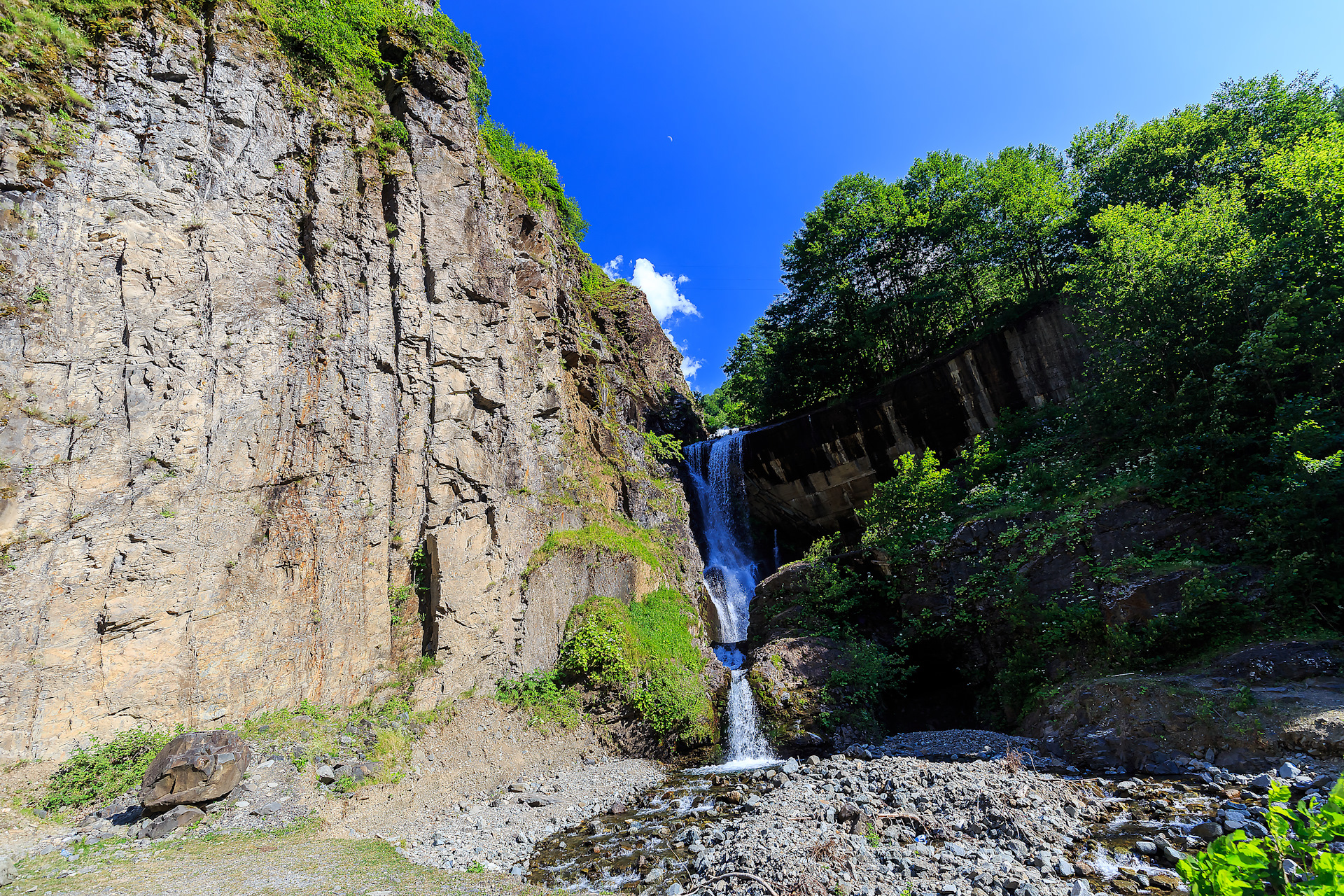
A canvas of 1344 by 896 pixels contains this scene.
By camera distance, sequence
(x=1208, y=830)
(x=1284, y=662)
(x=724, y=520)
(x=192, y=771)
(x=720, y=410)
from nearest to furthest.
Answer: (x=1208, y=830) → (x=192, y=771) → (x=1284, y=662) → (x=724, y=520) → (x=720, y=410)

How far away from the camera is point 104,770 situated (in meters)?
8.54

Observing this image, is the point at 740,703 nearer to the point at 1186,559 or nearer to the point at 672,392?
the point at 1186,559

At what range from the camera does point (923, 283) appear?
1030 inches

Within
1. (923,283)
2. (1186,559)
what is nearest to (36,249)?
(1186,559)

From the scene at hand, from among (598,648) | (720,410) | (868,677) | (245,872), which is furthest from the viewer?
(720,410)

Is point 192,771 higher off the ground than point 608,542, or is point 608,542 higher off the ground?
point 608,542

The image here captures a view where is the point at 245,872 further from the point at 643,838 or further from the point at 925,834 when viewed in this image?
the point at 925,834

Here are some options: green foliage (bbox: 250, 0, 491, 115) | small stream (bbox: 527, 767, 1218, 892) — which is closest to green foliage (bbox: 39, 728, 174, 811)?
small stream (bbox: 527, 767, 1218, 892)

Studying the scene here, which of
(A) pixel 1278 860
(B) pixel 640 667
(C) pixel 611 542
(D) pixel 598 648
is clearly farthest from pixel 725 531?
(A) pixel 1278 860

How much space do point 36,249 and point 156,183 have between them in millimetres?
2464

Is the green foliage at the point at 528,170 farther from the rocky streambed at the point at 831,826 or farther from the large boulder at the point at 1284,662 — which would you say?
the large boulder at the point at 1284,662

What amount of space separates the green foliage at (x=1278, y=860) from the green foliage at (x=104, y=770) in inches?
478

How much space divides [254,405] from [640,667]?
10426mm

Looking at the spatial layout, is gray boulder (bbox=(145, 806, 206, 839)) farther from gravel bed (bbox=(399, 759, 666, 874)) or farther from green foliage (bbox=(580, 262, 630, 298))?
green foliage (bbox=(580, 262, 630, 298))
